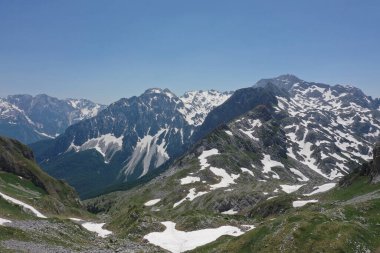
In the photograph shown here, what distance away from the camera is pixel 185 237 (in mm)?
90625

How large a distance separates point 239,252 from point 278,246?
6.64 meters

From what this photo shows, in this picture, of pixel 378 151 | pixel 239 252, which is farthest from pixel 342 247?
pixel 378 151

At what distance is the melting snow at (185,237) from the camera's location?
274 ft

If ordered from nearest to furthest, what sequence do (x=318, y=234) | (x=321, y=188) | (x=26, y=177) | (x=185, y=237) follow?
(x=318, y=234), (x=185, y=237), (x=26, y=177), (x=321, y=188)

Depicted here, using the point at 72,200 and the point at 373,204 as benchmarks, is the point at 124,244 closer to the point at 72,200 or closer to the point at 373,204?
the point at 373,204

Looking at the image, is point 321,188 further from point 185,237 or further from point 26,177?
point 26,177

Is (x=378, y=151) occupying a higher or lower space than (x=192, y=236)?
higher

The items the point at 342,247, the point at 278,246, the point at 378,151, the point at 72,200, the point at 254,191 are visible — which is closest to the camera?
the point at 342,247

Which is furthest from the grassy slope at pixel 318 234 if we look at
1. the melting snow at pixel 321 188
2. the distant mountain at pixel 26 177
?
the melting snow at pixel 321 188

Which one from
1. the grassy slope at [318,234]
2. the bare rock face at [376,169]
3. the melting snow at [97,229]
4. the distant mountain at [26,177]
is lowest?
the melting snow at [97,229]

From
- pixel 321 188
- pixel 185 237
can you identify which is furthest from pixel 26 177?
pixel 321 188

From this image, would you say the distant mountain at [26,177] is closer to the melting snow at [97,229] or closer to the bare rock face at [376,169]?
the melting snow at [97,229]

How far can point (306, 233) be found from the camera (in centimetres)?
5641

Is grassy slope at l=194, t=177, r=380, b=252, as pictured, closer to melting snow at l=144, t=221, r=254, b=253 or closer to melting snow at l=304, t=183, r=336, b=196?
melting snow at l=144, t=221, r=254, b=253
